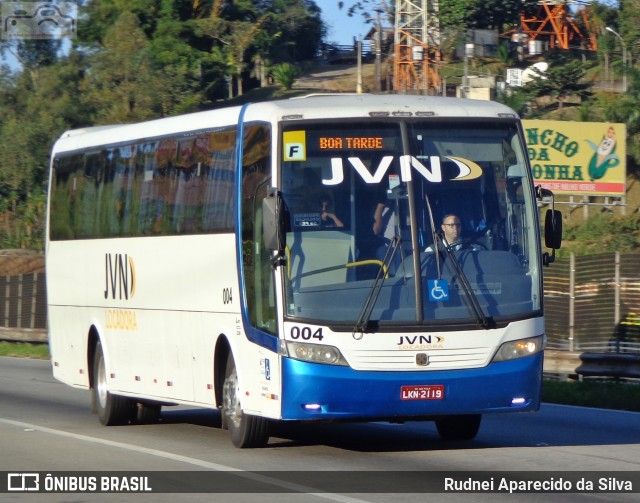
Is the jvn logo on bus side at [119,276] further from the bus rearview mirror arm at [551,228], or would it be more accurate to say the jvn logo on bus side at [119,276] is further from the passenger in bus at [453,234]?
the bus rearview mirror arm at [551,228]

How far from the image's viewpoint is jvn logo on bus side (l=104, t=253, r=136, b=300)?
15.5 metres

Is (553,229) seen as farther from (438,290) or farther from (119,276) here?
(119,276)

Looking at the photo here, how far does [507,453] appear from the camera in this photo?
12219 millimetres

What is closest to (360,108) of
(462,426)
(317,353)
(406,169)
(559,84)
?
(406,169)

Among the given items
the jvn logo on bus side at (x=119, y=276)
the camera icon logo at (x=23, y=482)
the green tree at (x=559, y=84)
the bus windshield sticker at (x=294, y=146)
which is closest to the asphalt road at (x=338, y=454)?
the camera icon logo at (x=23, y=482)

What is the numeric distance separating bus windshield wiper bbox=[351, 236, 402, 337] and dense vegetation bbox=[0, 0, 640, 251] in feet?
147

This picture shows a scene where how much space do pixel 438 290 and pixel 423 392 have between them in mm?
902

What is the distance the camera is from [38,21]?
238ft

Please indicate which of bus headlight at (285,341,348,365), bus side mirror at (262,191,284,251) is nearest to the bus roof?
bus side mirror at (262,191,284,251)

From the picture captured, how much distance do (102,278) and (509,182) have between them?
Result: 618cm

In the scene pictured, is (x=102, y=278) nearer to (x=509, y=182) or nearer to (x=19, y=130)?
(x=509, y=182)

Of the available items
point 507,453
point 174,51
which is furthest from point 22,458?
point 174,51

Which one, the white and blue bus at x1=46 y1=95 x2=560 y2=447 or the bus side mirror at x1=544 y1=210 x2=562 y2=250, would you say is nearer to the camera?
the white and blue bus at x1=46 y1=95 x2=560 y2=447

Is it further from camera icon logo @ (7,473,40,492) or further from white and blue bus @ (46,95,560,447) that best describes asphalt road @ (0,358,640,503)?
white and blue bus @ (46,95,560,447)
